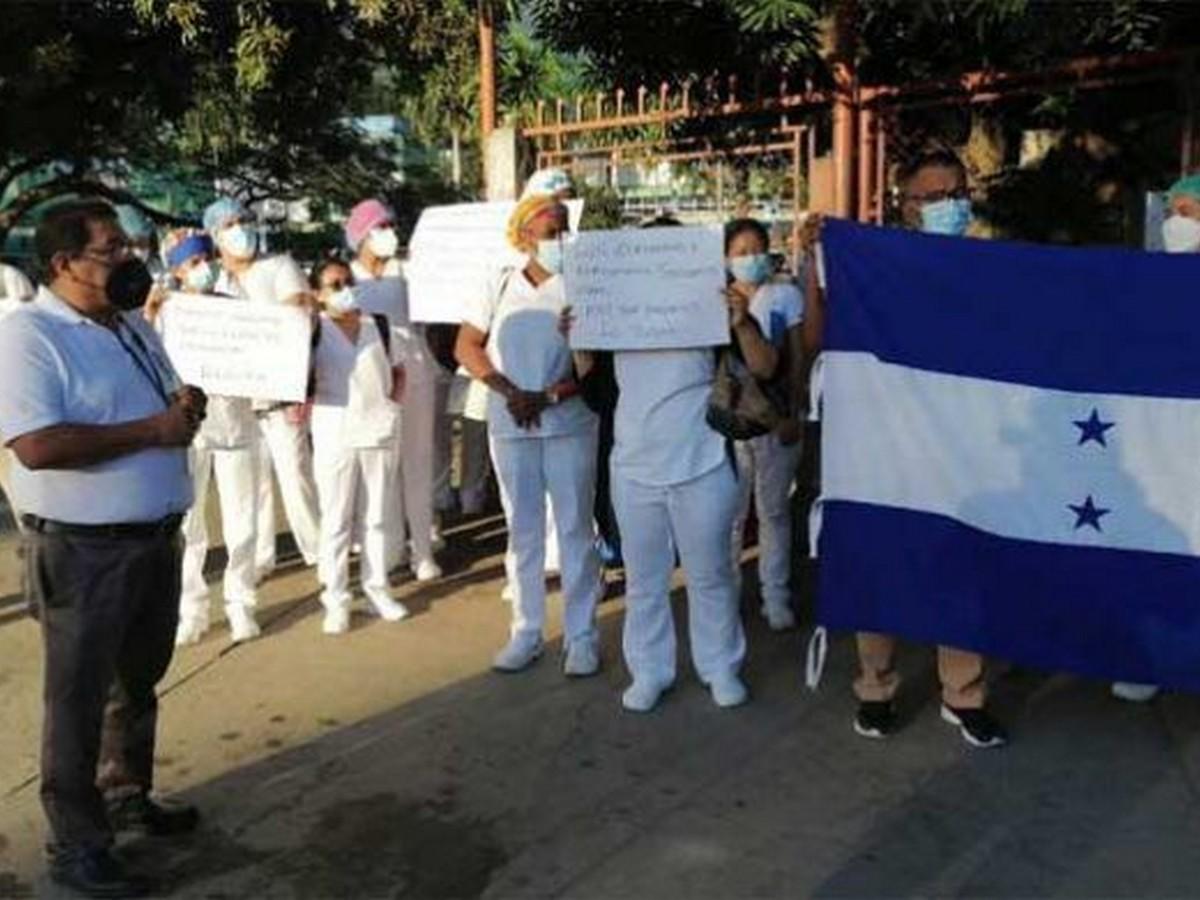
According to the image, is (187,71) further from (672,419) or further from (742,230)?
Result: (672,419)

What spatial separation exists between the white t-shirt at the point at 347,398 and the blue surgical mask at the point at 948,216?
2527 mm

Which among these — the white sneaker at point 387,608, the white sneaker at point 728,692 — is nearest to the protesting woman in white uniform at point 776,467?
the white sneaker at point 728,692

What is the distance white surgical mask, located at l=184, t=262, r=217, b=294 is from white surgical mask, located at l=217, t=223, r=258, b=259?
0.11 m

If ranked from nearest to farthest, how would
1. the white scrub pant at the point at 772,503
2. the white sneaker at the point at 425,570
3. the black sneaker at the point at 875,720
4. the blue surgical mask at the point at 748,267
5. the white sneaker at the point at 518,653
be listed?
the black sneaker at the point at 875,720
the blue surgical mask at the point at 748,267
the white sneaker at the point at 518,653
the white scrub pant at the point at 772,503
the white sneaker at the point at 425,570

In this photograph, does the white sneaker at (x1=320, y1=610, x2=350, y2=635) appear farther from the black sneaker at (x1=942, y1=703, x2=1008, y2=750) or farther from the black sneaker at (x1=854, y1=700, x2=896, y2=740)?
the black sneaker at (x1=942, y1=703, x2=1008, y2=750)

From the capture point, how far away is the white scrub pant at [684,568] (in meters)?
4.68

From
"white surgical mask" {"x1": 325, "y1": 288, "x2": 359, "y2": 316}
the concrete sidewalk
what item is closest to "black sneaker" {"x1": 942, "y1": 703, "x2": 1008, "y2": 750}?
the concrete sidewalk

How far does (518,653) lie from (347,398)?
1.38 m

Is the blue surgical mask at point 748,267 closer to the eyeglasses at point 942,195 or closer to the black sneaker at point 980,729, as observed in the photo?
the eyeglasses at point 942,195

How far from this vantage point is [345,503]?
232 inches

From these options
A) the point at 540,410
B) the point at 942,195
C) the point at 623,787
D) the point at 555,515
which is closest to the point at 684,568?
the point at 555,515

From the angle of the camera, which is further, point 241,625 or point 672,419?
point 241,625

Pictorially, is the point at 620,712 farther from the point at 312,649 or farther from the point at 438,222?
the point at 438,222

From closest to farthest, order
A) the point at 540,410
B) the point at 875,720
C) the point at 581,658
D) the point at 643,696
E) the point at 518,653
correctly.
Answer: the point at 875,720
the point at 643,696
the point at 540,410
the point at 581,658
the point at 518,653
